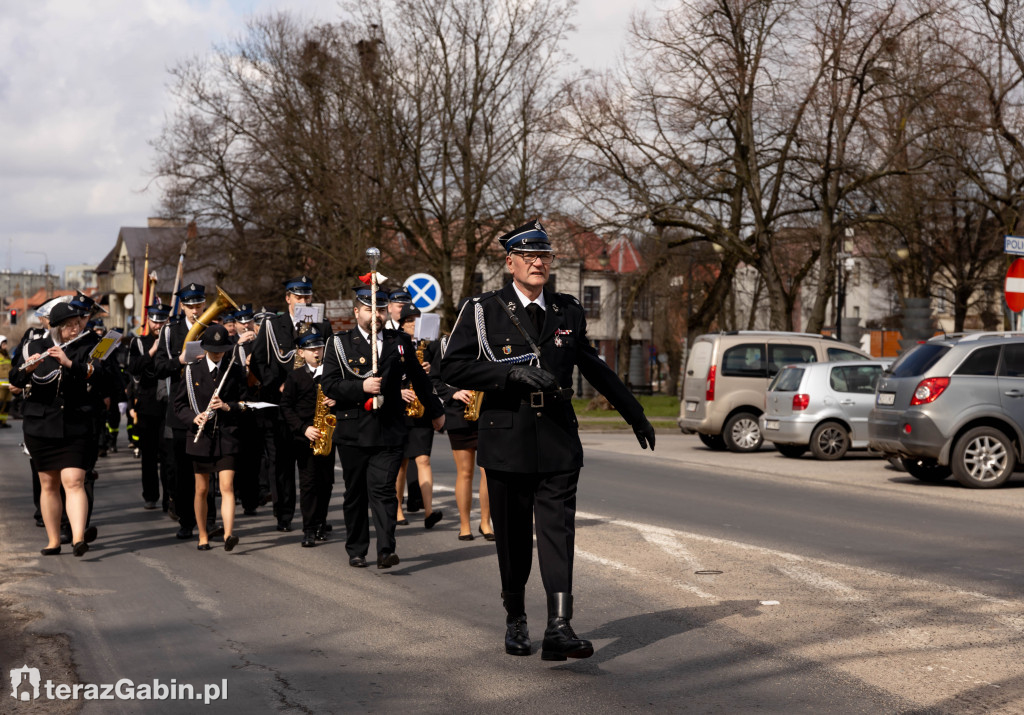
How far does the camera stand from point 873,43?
29797 millimetres

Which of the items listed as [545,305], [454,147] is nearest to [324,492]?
[545,305]

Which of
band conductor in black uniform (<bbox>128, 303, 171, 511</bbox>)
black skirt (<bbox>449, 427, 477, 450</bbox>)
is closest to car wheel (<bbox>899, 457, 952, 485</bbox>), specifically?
black skirt (<bbox>449, 427, 477, 450</bbox>)

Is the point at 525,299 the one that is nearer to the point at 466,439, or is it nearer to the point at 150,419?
the point at 466,439

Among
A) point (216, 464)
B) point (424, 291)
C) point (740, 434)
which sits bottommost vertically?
point (740, 434)

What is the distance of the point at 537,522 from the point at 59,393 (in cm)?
505

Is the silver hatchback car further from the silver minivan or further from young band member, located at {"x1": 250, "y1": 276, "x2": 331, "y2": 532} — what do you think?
young band member, located at {"x1": 250, "y1": 276, "x2": 331, "y2": 532}

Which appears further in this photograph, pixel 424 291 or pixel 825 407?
pixel 424 291

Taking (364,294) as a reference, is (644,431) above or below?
below

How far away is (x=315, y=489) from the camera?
1077cm

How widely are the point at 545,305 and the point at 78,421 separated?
503cm

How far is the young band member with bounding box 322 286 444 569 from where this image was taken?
9289 millimetres

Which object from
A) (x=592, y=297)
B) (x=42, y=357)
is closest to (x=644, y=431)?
(x=42, y=357)

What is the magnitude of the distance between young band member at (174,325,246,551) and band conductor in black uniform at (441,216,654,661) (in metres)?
4.35

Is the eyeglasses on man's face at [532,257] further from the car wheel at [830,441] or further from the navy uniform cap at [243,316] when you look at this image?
the car wheel at [830,441]
